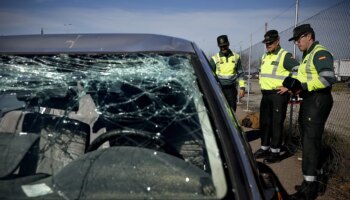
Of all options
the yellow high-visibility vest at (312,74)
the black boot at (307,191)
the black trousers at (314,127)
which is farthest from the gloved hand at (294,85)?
the black boot at (307,191)

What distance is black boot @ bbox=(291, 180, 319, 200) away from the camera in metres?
3.64

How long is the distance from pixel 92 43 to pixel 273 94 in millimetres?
3907

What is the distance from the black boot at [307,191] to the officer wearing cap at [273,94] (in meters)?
1.36

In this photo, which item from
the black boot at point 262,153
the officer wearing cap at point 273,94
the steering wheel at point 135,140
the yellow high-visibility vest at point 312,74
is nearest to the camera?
the steering wheel at point 135,140

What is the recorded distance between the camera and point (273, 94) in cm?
511

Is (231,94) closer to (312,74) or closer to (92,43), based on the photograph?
(312,74)

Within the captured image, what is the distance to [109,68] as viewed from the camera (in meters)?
1.75

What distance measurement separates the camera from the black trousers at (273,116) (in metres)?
5.05

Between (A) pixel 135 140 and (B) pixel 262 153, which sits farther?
(B) pixel 262 153

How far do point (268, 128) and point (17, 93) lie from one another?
168 inches

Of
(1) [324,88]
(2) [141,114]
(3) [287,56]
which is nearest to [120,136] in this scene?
(2) [141,114]

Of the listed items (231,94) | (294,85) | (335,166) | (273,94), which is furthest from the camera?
(231,94)

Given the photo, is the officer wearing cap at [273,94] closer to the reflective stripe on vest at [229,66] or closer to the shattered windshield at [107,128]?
the reflective stripe on vest at [229,66]

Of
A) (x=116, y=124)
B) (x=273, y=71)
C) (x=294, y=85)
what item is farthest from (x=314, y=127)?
(x=116, y=124)
